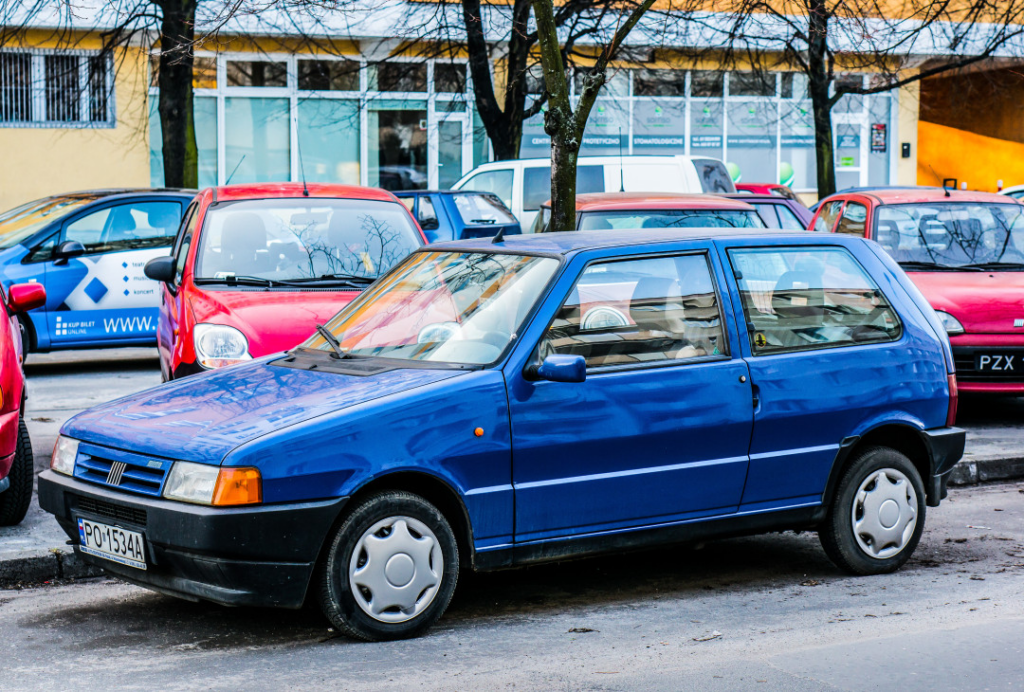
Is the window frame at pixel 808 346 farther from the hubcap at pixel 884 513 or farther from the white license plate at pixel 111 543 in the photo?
the white license plate at pixel 111 543

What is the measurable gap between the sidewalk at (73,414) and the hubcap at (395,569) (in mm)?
1848

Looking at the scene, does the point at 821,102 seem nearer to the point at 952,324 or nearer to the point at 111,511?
the point at 952,324

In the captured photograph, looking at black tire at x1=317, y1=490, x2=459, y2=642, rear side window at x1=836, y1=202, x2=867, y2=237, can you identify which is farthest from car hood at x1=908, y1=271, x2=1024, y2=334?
black tire at x1=317, y1=490, x2=459, y2=642

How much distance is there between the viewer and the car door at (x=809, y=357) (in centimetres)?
571

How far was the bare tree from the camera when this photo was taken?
16.1 m

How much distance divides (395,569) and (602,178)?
45.9 feet

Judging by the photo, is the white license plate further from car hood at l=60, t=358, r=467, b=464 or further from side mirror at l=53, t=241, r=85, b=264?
side mirror at l=53, t=241, r=85, b=264

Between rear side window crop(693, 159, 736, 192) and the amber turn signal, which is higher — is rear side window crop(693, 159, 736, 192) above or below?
above

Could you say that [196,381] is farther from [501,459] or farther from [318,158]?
[318,158]

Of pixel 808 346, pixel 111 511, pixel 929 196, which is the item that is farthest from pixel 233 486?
pixel 929 196

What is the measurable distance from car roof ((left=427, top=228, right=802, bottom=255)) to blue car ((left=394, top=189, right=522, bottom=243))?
9.20 metres

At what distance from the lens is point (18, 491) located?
6.65m

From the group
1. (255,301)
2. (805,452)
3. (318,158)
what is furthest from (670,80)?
(805,452)

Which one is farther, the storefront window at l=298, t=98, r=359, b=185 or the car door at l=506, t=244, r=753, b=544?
the storefront window at l=298, t=98, r=359, b=185
